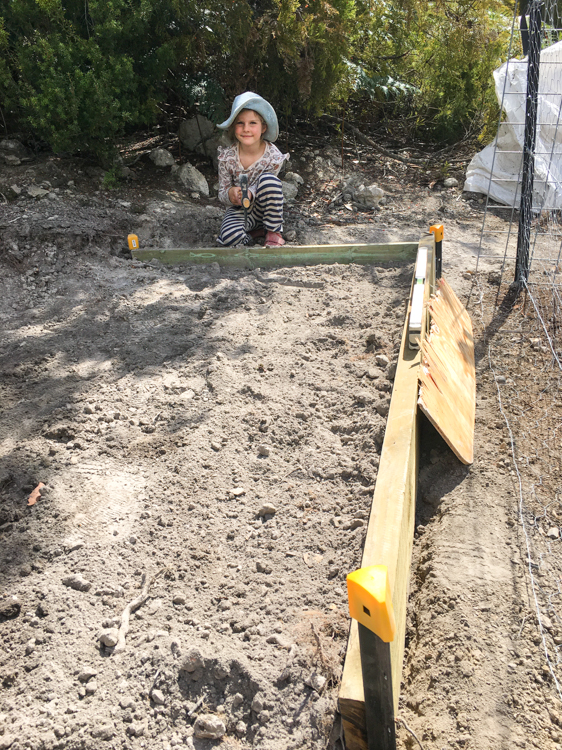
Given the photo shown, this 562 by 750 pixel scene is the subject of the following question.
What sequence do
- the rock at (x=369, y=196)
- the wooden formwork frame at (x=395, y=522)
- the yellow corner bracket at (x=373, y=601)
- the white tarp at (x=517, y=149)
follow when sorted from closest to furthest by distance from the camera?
the yellow corner bracket at (x=373, y=601), the wooden formwork frame at (x=395, y=522), the white tarp at (x=517, y=149), the rock at (x=369, y=196)

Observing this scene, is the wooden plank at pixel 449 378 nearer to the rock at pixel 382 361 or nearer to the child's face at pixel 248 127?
Answer: the rock at pixel 382 361

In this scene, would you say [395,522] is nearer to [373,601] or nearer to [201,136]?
[373,601]

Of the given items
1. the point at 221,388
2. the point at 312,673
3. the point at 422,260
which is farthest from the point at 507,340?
the point at 312,673

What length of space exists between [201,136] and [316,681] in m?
5.02

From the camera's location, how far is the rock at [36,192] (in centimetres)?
443

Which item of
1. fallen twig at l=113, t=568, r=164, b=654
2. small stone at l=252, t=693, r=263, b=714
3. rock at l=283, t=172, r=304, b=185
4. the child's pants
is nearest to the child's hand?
the child's pants

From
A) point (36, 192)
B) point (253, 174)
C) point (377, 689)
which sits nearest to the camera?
A: point (377, 689)

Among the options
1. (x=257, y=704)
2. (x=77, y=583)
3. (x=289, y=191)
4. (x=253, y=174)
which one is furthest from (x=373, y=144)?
(x=257, y=704)

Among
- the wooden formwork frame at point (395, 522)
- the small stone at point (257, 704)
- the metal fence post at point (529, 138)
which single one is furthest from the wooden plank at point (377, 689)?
the metal fence post at point (529, 138)

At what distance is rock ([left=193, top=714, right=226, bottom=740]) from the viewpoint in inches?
53.5

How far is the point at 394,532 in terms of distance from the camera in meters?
1.54

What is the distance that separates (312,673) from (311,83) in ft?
15.3

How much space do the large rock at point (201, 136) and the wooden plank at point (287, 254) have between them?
1790mm

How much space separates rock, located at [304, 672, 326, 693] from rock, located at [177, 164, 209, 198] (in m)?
4.36
